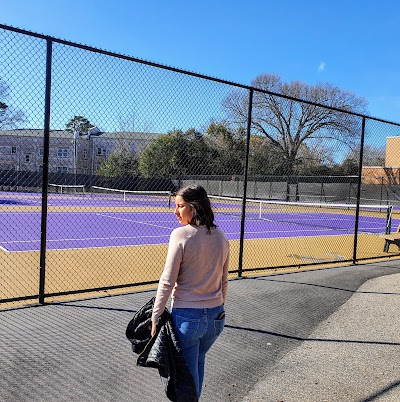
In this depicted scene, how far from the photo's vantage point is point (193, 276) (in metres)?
2.62

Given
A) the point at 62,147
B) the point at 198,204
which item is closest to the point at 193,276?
the point at 198,204

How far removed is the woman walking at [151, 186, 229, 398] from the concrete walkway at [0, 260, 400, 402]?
0.90m

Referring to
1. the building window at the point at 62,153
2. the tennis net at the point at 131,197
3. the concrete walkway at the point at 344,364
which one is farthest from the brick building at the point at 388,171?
the concrete walkway at the point at 344,364

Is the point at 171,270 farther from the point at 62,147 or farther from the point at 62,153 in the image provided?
the point at 62,153

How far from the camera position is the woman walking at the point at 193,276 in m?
2.55

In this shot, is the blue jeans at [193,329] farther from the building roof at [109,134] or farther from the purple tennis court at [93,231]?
the purple tennis court at [93,231]

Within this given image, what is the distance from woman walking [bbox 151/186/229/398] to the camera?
255 cm

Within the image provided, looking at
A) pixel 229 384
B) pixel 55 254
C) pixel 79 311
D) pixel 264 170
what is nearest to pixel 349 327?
pixel 229 384

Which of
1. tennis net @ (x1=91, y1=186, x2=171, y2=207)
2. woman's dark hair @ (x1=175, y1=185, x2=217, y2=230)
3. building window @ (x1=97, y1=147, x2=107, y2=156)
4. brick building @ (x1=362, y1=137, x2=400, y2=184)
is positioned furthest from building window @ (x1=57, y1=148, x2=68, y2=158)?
brick building @ (x1=362, y1=137, x2=400, y2=184)

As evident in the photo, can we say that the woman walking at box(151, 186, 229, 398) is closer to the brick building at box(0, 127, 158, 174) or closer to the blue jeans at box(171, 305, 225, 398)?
the blue jeans at box(171, 305, 225, 398)

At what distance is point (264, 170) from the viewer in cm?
2992

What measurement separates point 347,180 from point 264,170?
7049mm

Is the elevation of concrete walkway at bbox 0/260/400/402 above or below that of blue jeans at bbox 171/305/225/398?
below

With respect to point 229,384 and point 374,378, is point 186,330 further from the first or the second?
point 374,378
